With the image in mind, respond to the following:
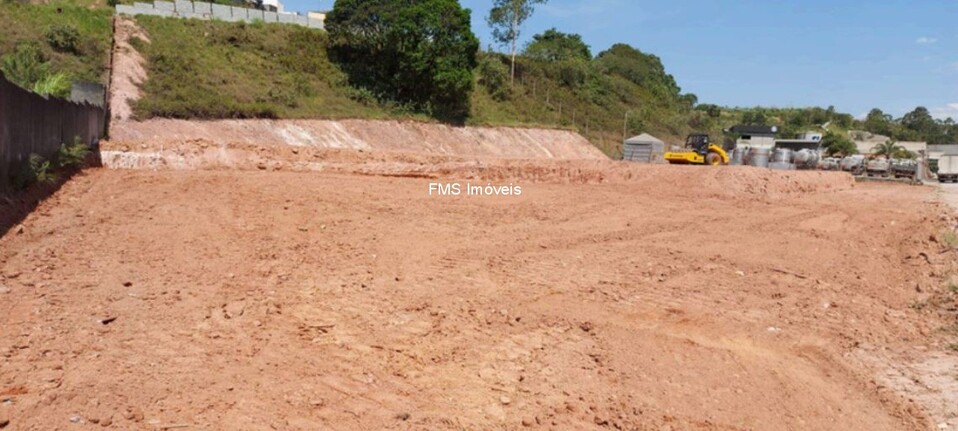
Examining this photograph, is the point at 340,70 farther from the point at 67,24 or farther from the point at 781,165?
the point at 781,165

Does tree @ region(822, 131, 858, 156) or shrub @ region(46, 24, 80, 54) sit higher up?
shrub @ region(46, 24, 80, 54)

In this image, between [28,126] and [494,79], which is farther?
[494,79]

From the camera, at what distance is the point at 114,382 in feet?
12.9

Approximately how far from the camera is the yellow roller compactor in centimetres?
2392

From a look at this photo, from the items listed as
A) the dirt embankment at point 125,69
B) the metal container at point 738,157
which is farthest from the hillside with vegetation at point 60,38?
the metal container at point 738,157

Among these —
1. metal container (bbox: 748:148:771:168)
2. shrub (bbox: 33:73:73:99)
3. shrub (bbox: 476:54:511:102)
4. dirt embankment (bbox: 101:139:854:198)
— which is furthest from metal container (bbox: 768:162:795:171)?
shrub (bbox: 33:73:73:99)

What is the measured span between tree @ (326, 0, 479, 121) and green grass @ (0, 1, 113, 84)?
474 inches

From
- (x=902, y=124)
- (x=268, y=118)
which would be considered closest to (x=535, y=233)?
(x=268, y=118)

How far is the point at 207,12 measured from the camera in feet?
107

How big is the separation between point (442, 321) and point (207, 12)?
106 feet

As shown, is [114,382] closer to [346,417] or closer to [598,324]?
[346,417]

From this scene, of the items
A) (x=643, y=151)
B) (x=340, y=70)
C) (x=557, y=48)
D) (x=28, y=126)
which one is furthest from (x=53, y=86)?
(x=557, y=48)

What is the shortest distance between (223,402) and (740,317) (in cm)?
522

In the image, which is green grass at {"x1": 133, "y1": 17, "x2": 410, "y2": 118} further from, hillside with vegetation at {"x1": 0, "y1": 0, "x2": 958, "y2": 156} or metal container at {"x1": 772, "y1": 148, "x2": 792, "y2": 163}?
metal container at {"x1": 772, "y1": 148, "x2": 792, "y2": 163}
